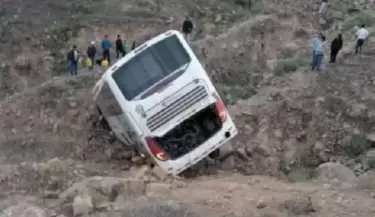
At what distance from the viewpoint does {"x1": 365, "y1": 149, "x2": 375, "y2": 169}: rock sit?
14242 mm

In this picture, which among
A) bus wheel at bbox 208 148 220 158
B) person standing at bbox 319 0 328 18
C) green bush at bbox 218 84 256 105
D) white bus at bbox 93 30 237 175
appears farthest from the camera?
person standing at bbox 319 0 328 18

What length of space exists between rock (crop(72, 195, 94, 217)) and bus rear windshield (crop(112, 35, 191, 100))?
10.9 feet

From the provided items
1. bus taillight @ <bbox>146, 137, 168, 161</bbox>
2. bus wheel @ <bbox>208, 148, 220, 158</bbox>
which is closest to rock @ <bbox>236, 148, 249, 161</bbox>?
bus wheel @ <bbox>208, 148, 220, 158</bbox>

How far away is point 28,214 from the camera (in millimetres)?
11094

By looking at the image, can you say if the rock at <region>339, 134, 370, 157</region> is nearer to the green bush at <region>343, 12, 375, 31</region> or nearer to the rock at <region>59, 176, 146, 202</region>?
the rock at <region>59, 176, 146, 202</region>

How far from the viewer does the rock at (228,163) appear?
14.9 meters

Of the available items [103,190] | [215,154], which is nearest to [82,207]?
[103,190]

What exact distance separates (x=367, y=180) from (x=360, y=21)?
10.2m

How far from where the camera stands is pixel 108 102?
14.9 meters

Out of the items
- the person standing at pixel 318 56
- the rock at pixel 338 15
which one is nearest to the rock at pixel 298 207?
the person standing at pixel 318 56

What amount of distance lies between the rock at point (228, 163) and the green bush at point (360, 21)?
347 inches

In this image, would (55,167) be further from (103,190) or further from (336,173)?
(336,173)

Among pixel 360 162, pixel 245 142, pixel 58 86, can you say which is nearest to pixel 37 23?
pixel 58 86

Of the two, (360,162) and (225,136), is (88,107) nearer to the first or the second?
(225,136)
